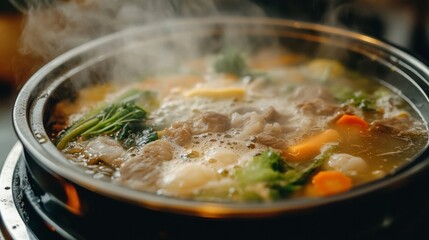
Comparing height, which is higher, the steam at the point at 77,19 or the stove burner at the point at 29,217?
the steam at the point at 77,19

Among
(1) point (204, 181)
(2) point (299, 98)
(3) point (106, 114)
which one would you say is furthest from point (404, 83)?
(3) point (106, 114)

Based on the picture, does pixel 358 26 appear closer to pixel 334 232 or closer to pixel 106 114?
pixel 106 114

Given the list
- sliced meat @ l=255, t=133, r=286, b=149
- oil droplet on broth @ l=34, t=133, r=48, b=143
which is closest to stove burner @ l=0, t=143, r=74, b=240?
oil droplet on broth @ l=34, t=133, r=48, b=143

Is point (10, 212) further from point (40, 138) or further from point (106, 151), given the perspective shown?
point (106, 151)

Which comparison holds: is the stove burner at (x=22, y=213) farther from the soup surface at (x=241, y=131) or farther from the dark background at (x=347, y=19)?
the dark background at (x=347, y=19)

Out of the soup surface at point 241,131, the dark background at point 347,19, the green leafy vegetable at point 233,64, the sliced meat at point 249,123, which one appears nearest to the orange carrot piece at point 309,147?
the soup surface at point 241,131

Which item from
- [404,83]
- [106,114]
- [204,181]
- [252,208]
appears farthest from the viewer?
[404,83]

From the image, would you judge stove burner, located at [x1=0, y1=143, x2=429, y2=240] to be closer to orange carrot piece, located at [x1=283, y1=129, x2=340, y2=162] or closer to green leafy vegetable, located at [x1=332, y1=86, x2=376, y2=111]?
orange carrot piece, located at [x1=283, y1=129, x2=340, y2=162]
